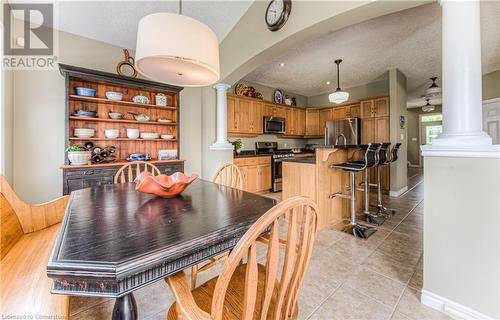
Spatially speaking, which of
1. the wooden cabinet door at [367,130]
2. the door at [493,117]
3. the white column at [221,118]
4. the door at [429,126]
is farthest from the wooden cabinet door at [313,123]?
the door at [429,126]

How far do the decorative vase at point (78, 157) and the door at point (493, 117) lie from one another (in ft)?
24.4

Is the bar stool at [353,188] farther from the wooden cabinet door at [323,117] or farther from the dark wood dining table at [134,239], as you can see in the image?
the wooden cabinet door at [323,117]

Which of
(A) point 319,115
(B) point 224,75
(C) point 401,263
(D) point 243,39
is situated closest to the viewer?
(C) point 401,263

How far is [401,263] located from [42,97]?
452 centimetres

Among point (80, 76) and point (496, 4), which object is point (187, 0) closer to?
point (80, 76)

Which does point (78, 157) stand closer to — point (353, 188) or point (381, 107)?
point (353, 188)

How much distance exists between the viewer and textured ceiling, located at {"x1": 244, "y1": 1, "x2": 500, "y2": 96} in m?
2.74

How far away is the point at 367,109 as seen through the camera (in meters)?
4.93

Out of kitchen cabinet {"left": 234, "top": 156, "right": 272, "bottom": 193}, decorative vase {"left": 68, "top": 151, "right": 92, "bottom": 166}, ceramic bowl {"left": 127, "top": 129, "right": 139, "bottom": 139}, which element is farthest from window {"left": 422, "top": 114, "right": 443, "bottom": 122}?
decorative vase {"left": 68, "top": 151, "right": 92, "bottom": 166}

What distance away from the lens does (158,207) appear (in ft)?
3.97

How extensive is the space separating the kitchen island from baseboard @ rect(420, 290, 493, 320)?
1.36 meters

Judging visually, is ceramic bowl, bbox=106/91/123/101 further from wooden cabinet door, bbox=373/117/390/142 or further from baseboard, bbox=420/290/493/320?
wooden cabinet door, bbox=373/117/390/142

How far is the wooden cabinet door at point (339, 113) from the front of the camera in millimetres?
5551

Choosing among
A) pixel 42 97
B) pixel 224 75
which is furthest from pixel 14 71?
pixel 224 75
